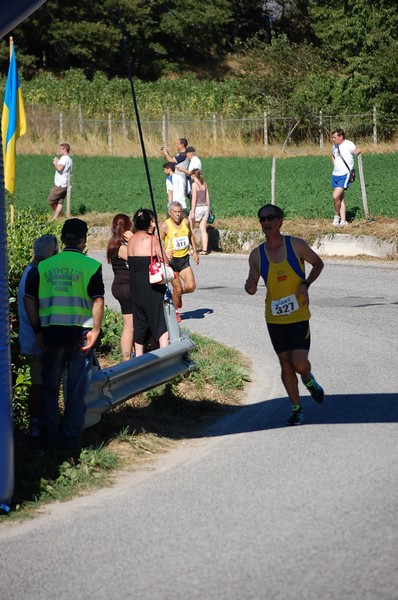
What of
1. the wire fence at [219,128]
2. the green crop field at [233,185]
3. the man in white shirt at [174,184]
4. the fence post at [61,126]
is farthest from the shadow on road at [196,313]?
the fence post at [61,126]

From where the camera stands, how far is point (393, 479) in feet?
25.2

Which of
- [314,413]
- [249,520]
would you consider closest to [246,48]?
[314,413]

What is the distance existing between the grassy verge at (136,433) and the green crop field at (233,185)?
1126 cm

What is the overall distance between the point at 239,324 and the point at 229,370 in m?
3.19

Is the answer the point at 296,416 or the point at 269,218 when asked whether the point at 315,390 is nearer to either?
the point at 296,416

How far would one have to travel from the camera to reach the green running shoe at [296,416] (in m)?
9.50

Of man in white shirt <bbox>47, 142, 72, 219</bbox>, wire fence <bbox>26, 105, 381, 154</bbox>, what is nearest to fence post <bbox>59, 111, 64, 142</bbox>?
wire fence <bbox>26, 105, 381, 154</bbox>

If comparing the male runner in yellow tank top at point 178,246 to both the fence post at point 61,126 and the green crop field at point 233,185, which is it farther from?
the fence post at point 61,126

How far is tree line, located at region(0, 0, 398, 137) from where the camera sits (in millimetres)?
49312

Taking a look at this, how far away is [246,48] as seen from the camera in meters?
69.7

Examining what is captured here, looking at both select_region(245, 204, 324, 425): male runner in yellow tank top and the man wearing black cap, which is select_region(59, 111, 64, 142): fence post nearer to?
select_region(245, 204, 324, 425): male runner in yellow tank top

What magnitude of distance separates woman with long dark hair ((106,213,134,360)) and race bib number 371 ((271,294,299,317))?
100 inches

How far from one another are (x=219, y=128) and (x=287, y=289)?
38.9 m

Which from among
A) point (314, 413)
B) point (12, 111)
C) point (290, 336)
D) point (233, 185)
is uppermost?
point (12, 111)
